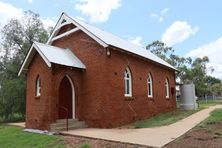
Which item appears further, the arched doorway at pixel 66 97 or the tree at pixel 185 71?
the tree at pixel 185 71

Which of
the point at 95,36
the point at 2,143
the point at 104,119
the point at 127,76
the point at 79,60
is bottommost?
the point at 2,143

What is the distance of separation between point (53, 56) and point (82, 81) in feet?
8.33

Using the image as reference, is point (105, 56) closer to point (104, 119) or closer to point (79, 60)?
point (79, 60)

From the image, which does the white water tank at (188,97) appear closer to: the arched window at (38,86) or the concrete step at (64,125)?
the concrete step at (64,125)

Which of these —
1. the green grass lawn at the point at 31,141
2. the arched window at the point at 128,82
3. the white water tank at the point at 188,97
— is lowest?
the green grass lawn at the point at 31,141

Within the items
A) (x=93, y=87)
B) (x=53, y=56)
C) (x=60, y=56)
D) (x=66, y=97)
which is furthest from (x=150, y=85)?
(x=53, y=56)

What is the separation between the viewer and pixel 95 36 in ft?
48.1

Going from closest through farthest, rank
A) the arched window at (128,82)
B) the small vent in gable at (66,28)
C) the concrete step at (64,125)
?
the concrete step at (64,125) < the arched window at (128,82) < the small vent in gable at (66,28)

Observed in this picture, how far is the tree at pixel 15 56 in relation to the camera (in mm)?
27641

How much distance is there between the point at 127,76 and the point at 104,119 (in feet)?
12.8

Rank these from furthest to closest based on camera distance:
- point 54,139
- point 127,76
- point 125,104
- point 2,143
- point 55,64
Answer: point 127,76 → point 125,104 → point 55,64 → point 2,143 → point 54,139

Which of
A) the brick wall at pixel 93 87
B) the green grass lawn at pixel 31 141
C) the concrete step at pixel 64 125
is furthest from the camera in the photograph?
the brick wall at pixel 93 87

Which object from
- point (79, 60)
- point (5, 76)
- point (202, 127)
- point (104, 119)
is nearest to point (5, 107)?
point (5, 76)

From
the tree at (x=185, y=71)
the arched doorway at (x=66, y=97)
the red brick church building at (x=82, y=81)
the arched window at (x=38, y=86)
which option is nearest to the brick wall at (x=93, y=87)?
the red brick church building at (x=82, y=81)
